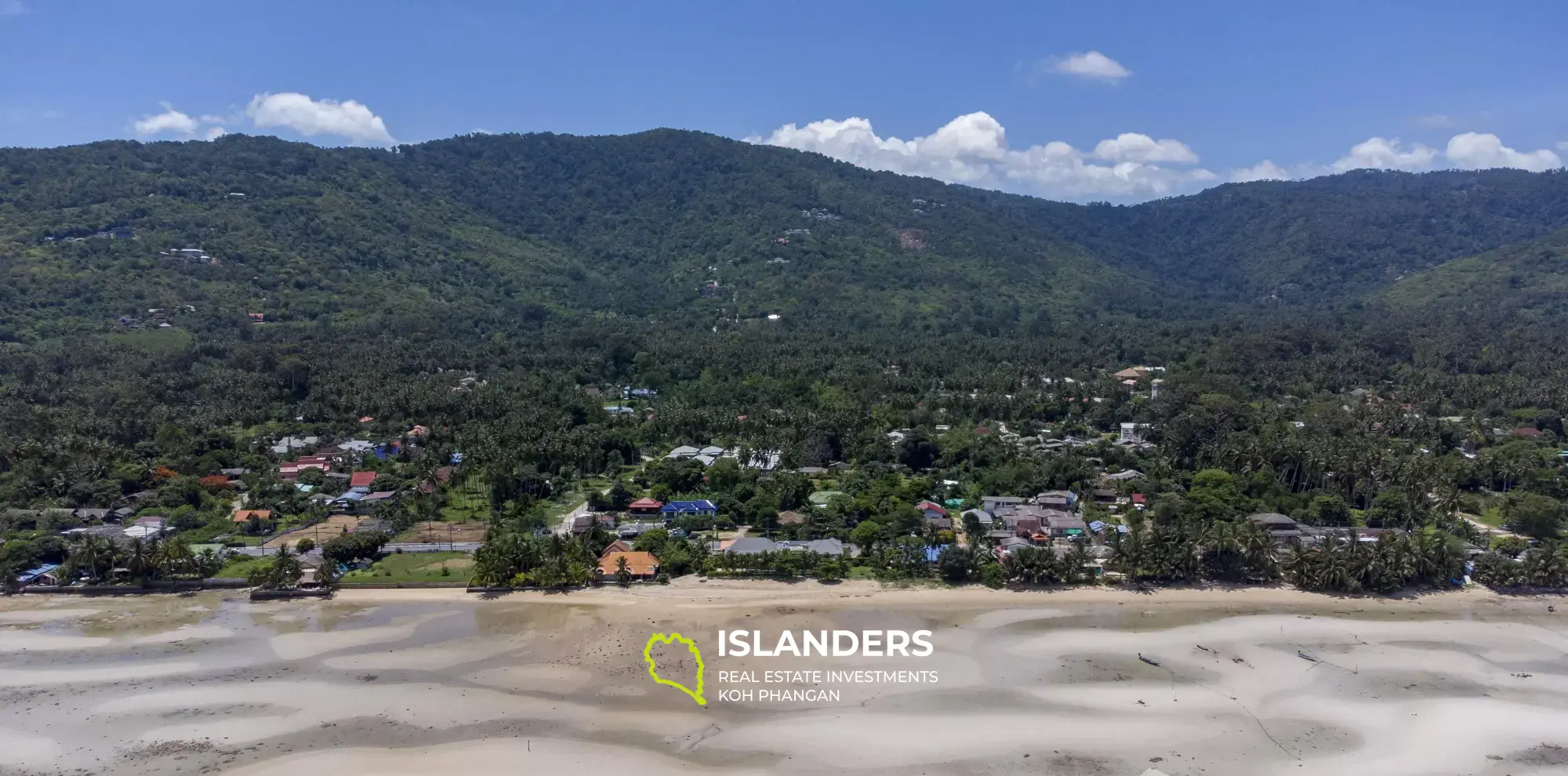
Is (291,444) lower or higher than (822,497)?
higher

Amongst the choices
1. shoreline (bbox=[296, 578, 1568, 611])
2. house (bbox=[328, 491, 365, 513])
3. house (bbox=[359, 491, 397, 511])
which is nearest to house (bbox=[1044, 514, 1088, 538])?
shoreline (bbox=[296, 578, 1568, 611])

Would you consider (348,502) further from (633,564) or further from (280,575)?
(633,564)

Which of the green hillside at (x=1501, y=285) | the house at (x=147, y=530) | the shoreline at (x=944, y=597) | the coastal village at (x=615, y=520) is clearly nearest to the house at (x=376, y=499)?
the coastal village at (x=615, y=520)

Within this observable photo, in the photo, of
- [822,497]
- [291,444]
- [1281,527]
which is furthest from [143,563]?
[1281,527]

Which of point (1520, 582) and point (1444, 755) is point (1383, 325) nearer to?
point (1520, 582)

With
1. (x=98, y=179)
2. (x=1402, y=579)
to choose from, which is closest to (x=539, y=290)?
(x=98, y=179)

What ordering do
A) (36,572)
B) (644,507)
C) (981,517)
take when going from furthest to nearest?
(644,507) → (981,517) → (36,572)

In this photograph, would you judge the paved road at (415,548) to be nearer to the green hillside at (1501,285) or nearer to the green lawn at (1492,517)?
the green lawn at (1492,517)
